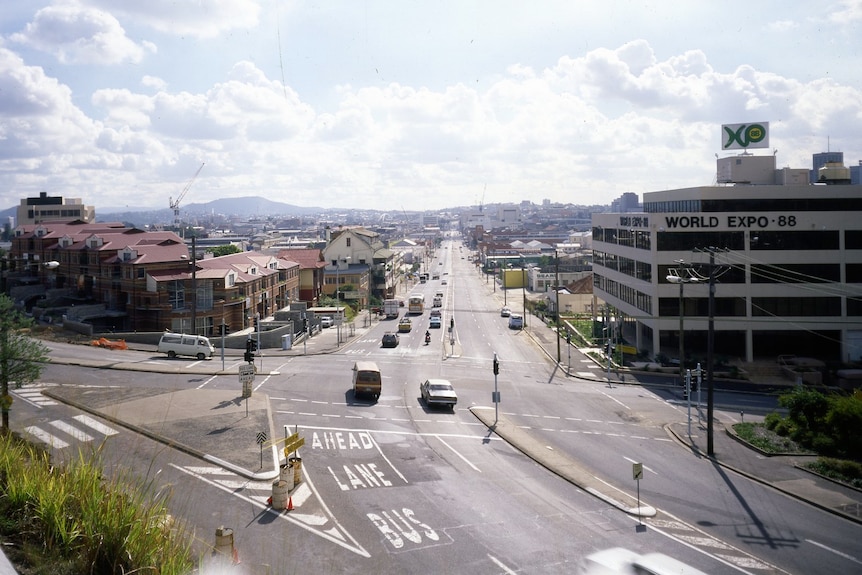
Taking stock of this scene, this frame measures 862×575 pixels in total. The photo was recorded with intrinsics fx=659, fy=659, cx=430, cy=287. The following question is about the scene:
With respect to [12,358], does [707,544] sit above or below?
below

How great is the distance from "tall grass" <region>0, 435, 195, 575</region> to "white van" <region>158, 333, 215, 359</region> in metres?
42.9

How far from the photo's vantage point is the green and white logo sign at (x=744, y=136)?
6122 cm

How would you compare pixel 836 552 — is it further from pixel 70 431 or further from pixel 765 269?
pixel 765 269

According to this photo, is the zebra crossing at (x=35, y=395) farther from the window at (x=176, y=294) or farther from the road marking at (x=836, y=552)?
the road marking at (x=836, y=552)

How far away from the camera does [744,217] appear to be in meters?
55.3

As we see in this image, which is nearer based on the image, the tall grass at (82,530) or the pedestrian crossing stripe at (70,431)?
the tall grass at (82,530)

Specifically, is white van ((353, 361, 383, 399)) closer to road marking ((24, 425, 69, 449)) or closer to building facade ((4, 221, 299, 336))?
road marking ((24, 425, 69, 449))

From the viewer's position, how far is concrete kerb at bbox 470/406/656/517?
21.0 metres

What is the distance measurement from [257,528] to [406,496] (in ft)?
16.5

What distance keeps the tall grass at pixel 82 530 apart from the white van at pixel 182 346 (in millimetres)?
42917

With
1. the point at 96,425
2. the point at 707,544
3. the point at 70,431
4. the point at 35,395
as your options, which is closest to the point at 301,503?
the point at 707,544

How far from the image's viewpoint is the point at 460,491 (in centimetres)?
2169

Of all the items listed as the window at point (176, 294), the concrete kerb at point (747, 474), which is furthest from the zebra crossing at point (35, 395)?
the concrete kerb at point (747, 474)

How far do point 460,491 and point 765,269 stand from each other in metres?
43.8
